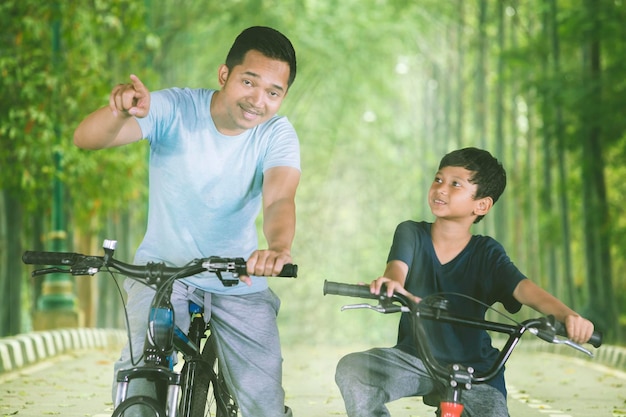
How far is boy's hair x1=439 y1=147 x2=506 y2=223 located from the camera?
568 cm

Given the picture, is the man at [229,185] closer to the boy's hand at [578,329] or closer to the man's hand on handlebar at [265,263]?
the man's hand on handlebar at [265,263]

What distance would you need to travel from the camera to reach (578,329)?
4852 millimetres

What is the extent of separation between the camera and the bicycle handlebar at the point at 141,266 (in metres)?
4.50

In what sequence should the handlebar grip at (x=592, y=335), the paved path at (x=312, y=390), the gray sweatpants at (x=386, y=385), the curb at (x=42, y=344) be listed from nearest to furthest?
1. the handlebar grip at (x=592, y=335)
2. the gray sweatpants at (x=386, y=385)
3. the paved path at (x=312, y=390)
4. the curb at (x=42, y=344)

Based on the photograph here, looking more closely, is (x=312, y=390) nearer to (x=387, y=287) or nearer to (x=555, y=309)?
(x=555, y=309)

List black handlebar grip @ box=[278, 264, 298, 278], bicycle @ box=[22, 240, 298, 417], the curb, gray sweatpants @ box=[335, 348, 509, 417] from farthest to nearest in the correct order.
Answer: the curb → gray sweatpants @ box=[335, 348, 509, 417] → bicycle @ box=[22, 240, 298, 417] → black handlebar grip @ box=[278, 264, 298, 278]

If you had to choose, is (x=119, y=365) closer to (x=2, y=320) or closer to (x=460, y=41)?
(x=2, y=320)

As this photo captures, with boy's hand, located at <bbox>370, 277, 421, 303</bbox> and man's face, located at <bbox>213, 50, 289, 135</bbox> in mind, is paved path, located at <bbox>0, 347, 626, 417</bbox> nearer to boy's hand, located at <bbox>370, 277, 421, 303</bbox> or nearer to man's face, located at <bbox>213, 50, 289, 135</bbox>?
man's face, located at <bbox>213, 50, 289, 135</bbox>

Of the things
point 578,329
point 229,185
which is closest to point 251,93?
point 229,185

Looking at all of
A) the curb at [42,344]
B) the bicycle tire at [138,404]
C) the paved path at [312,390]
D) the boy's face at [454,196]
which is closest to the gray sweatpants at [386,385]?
the boy's face at [454,196]

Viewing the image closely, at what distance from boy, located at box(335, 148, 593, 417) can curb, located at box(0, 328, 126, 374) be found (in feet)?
30.7

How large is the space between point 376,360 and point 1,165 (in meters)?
13.9

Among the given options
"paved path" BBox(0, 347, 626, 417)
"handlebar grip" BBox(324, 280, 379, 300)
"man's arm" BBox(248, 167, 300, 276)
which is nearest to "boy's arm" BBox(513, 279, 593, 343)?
"handlebar grip" BBox(324, 280, 379, 300)

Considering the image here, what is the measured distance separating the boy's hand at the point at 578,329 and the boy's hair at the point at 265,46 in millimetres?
1609
